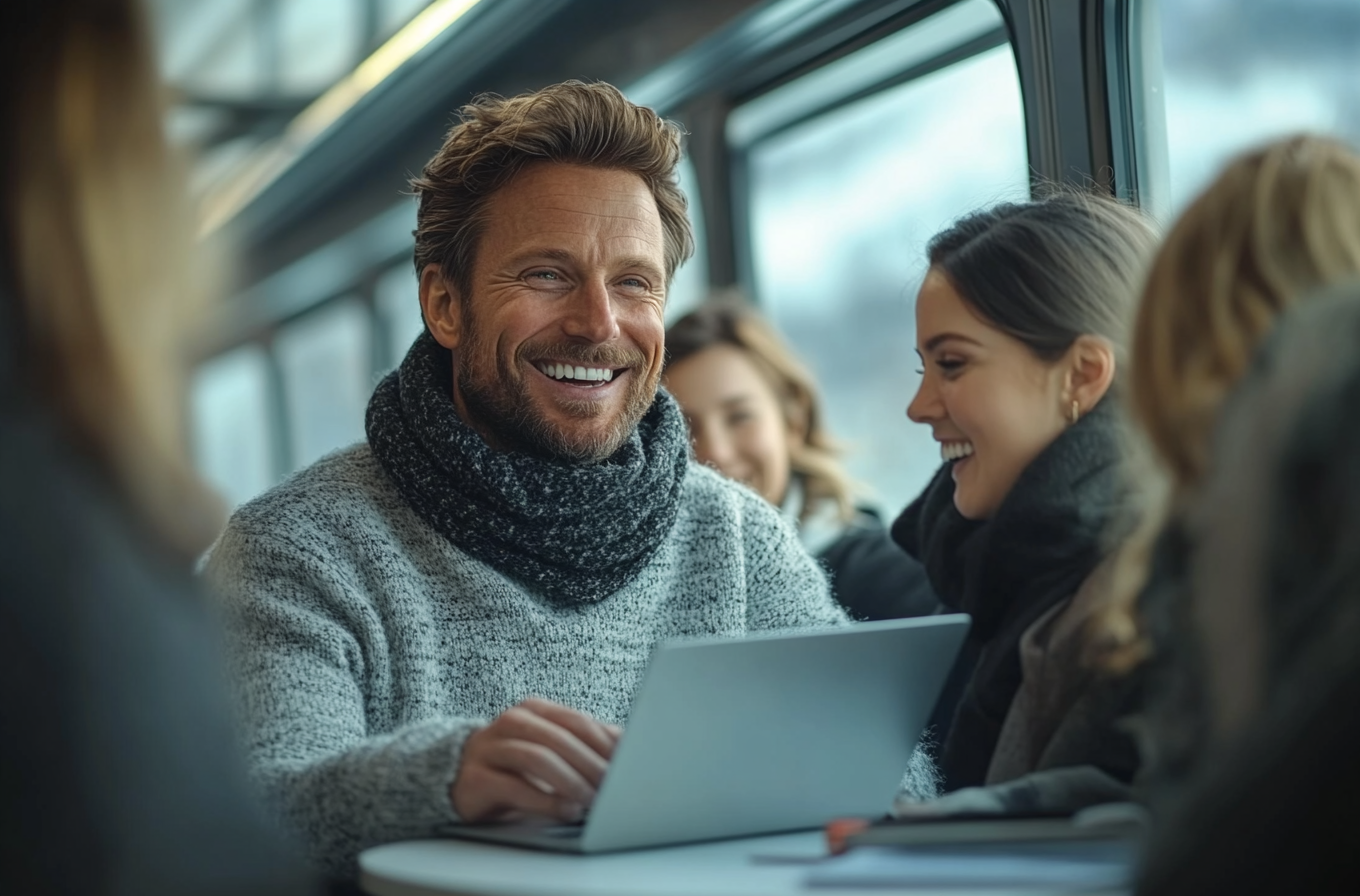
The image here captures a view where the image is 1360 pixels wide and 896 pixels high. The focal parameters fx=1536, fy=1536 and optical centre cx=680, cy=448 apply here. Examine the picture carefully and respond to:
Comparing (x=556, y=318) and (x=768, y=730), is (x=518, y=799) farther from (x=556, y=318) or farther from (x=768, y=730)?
(x=556, y=318)

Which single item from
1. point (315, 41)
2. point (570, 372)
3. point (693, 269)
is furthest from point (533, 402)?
point (315, 41)

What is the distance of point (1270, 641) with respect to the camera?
965 mm

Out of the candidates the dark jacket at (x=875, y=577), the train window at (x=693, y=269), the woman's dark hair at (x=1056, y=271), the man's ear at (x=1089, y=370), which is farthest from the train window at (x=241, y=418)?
the man's ear at (x=1089, y=370)

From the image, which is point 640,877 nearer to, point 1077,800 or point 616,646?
point 1077,800

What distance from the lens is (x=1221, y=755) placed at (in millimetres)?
964

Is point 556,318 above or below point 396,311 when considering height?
below

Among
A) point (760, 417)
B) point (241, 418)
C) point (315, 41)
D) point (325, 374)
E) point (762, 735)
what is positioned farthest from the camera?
point (241, 418)

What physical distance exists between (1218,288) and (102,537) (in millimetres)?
807

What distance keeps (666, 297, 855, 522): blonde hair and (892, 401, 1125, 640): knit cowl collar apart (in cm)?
161

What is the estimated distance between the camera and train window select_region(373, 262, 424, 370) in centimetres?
670

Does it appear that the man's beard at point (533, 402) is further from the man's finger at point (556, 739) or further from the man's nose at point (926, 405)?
the man's finger at point (556, 739)

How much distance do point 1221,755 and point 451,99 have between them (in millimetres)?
4766

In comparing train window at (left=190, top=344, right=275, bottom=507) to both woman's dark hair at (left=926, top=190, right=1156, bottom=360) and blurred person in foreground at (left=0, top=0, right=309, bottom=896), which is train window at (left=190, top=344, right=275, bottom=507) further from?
blurred person in foreground at (left=0, top=0, right=309, bottom=896)

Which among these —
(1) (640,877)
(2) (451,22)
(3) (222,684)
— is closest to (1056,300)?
(1) (640,877)
